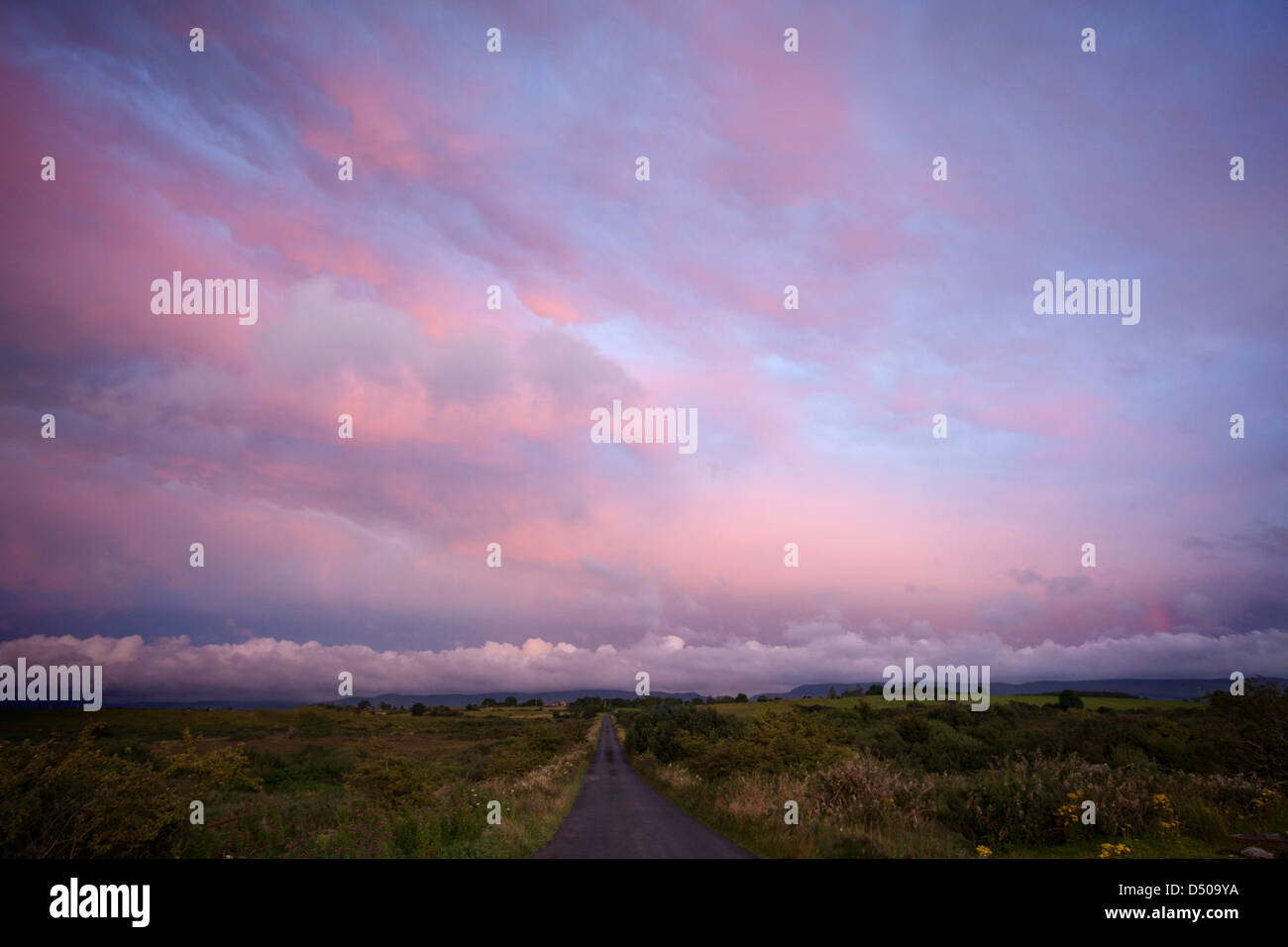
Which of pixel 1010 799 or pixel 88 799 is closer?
pixel 88 799

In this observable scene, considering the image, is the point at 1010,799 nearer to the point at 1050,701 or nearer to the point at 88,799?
the point at 88,799

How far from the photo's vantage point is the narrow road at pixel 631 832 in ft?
44.7

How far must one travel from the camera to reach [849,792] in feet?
54.1

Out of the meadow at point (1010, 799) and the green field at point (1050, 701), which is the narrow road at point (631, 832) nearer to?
the meadow at point (1010, 799)

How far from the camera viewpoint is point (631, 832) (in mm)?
16609

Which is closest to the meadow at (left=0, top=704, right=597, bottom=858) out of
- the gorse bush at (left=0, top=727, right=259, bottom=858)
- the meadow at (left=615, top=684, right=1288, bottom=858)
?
the gorse bush at (left=0, top=727, right=259, bottom=858)

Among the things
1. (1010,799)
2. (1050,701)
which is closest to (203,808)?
(1010,799)

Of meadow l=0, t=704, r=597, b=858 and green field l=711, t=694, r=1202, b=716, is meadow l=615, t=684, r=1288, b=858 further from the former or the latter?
green field l=711, t=694, r=1202, b=716

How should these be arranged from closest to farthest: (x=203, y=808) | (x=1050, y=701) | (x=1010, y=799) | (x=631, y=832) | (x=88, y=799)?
(x=88, y=799)
(x=203, y=808)
(x=1010, y=799)
(x=631, y=832)
(x=1050, y=701)


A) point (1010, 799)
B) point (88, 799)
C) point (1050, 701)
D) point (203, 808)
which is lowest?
point (1050, 701)
